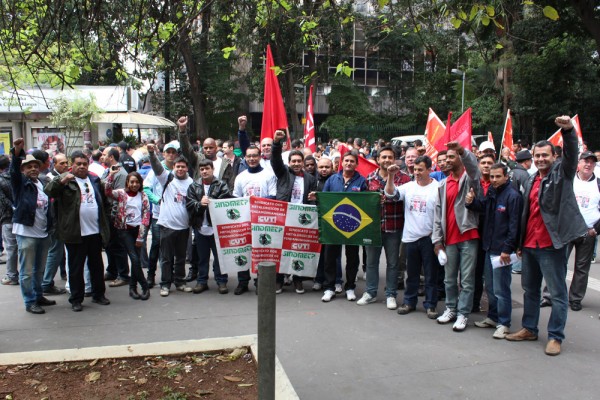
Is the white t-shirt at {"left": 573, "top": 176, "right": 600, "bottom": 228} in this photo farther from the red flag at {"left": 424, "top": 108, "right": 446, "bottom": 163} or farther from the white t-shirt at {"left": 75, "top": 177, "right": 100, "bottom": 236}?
the white t-shirt at {"left": 75, "top": 177, "right": 100, "bottom": 236}

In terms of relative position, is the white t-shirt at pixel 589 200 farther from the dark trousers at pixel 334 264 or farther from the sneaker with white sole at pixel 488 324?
the dark trousers at pixel 334 264

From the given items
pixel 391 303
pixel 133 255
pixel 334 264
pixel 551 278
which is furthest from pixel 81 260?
pixel 551 278

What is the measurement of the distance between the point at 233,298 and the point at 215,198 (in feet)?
4.52

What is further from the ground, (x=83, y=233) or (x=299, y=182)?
(x=299, y=182)

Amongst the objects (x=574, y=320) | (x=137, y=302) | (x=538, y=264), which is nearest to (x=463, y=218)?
(x=538, y=264)

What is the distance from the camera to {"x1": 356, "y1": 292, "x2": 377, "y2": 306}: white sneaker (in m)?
7.05

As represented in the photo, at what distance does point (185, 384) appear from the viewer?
4.03 metres

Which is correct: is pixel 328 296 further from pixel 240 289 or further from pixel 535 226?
pixel 535 226

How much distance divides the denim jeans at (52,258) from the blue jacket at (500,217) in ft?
17.3

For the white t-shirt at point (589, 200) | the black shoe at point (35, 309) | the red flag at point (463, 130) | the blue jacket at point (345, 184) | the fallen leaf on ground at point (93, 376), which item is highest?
the red flag at point (463, 130)

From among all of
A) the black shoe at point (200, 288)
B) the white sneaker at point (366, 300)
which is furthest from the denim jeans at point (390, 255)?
the black shoe at point (200, 288)

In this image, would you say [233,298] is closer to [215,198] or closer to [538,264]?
[215,198]

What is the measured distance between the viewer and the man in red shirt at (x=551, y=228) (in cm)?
516

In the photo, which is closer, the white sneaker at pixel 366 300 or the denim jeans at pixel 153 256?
the white sneaker at pixel 366 300
